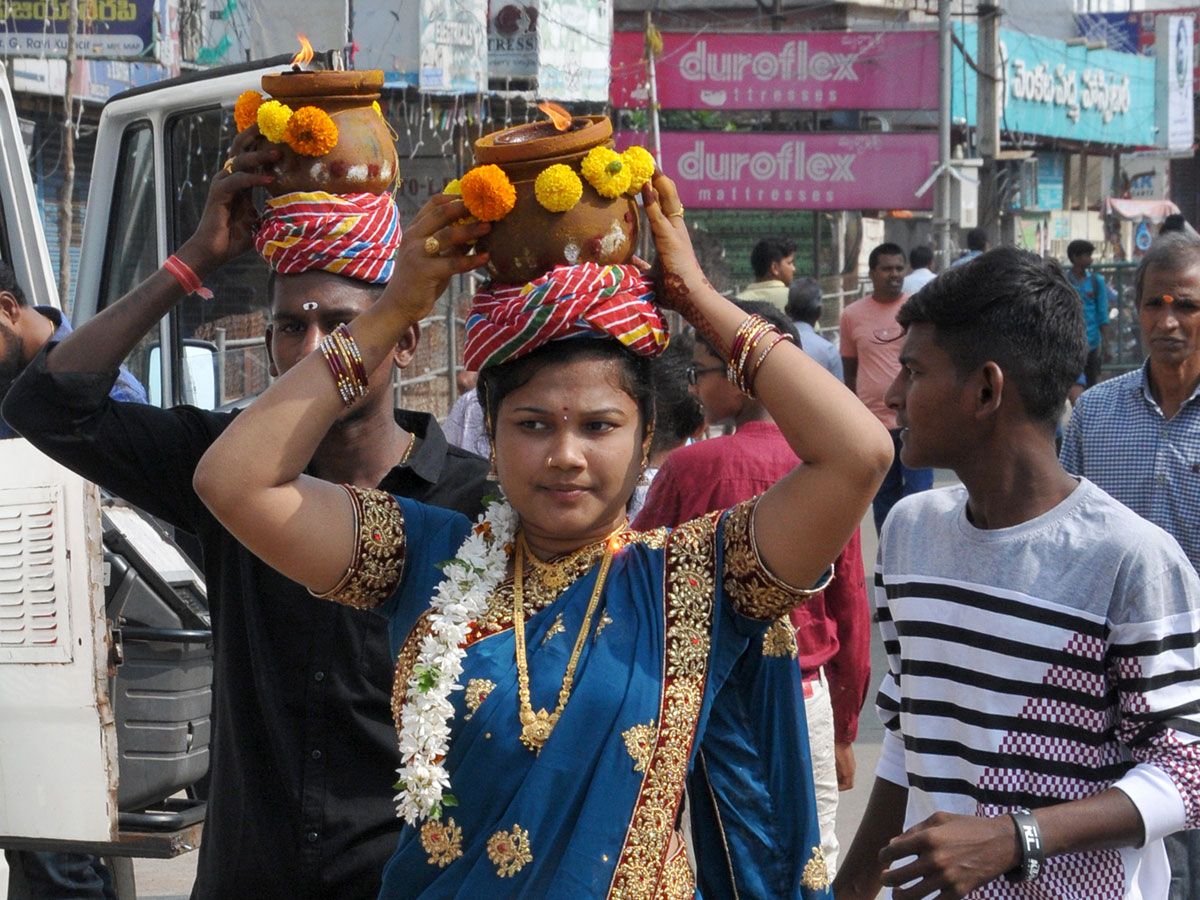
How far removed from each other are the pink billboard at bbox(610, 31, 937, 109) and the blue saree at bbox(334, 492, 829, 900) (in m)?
19.2

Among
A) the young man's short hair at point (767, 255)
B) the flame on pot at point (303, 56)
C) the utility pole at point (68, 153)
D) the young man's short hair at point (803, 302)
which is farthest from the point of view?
the young man's short hair at point (767, 255)

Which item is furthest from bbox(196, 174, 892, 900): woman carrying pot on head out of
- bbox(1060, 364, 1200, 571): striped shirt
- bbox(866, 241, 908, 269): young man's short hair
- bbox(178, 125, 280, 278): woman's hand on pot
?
bbox(866, 241, 908, 269): young man's short hair

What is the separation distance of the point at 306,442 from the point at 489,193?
1.40 feet

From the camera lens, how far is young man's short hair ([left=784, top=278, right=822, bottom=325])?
955 centimetres

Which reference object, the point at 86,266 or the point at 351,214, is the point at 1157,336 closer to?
the point at 351,214

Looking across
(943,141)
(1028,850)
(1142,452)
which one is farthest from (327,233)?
(943,141)

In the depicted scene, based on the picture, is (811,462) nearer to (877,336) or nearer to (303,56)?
(303,56)

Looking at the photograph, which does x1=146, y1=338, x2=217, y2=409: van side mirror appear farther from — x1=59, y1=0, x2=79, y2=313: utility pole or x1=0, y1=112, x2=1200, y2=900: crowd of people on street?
x1=59, y1=0, x2=79, y2=313: utility pole

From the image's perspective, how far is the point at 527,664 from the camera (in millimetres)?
2109

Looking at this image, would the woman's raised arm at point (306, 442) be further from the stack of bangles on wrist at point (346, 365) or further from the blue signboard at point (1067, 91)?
the blue signboard at point (1067, 91)

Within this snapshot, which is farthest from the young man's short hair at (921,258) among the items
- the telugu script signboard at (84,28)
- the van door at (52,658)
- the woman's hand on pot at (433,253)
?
the woman's hand on pot at (433,253)

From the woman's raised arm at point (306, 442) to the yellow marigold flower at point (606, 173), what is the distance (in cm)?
17

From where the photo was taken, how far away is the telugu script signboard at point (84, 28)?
10789 mm

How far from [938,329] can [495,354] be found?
808 millimetres
